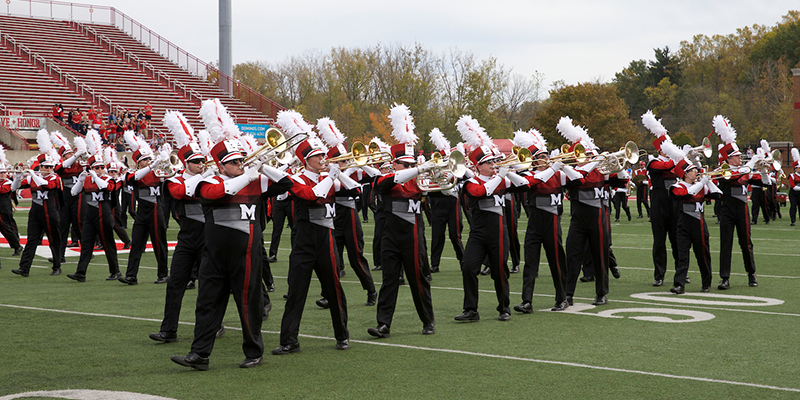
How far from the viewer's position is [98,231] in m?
11.2

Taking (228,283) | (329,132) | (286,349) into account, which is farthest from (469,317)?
(228,283)

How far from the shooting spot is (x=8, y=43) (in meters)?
42.4

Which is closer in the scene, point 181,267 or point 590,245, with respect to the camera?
point 181,267

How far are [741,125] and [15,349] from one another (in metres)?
58.7

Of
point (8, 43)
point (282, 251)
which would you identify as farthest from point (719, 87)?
point (282, 251)

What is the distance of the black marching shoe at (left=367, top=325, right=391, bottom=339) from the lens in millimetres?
7031

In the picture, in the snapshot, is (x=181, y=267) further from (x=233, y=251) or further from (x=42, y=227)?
(x=42, y=227)

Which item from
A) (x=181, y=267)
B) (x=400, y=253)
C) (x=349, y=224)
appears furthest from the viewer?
(x=349, y=224)

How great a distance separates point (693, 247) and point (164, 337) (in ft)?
20.9

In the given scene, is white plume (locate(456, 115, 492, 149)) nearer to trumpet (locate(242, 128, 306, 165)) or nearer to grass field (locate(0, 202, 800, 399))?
grass field (locate(0, 202, 800, 399))

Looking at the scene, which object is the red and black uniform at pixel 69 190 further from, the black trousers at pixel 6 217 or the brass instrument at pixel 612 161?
the brass instrument at pixel 612 161

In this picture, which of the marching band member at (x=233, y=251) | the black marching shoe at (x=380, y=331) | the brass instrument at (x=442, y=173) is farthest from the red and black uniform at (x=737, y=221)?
the marching band member at (x=233, y=251)

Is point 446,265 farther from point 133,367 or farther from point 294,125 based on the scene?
point 133,367

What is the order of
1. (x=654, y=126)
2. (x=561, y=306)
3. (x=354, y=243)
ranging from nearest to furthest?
(x=561, y=306) < (x=354, y=243) < (x=654, y=126)
